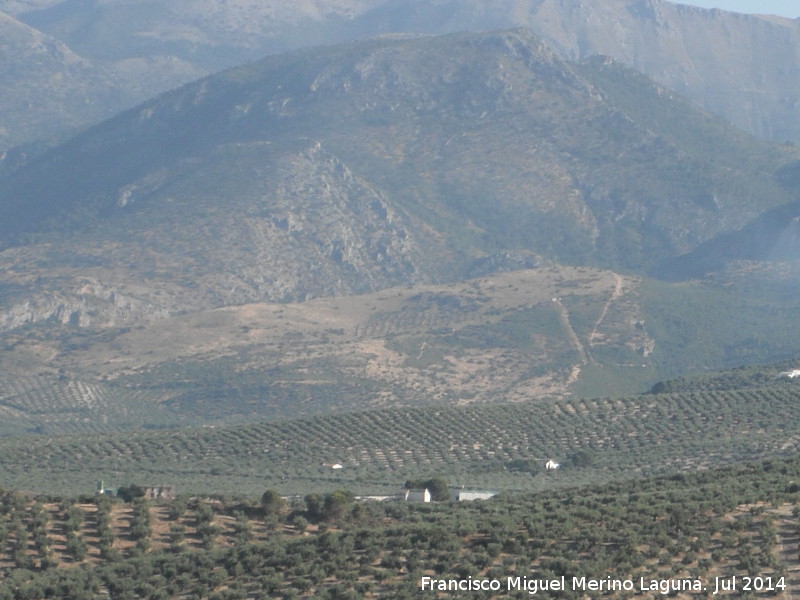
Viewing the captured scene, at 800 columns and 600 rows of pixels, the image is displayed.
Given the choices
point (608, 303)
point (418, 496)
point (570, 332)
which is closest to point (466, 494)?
point (418, 496)

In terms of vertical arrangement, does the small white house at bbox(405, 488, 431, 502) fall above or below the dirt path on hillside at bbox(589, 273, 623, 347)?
below

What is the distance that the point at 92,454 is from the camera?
98500 millimetres

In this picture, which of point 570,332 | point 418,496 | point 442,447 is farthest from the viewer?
point 570,332

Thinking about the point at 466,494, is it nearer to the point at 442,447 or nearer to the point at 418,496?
the point at 418,496

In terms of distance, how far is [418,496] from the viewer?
7094cm

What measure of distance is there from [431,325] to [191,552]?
12110cm

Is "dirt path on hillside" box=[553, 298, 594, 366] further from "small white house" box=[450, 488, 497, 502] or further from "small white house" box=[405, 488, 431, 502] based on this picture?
"small white house" box=[405, 488, 431, 502]

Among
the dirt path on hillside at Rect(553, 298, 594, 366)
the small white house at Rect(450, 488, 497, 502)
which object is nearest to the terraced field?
the small white house at Rect(450, 488, 497, 502)

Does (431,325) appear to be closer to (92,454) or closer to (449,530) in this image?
(92,454)

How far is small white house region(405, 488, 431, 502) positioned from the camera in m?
70.3

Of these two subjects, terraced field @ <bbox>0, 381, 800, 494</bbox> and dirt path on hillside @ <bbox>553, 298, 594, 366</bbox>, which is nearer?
terraced field @ <bbox>0, 381, 800, 494</bbox>

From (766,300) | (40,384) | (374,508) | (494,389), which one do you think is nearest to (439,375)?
(494,389)

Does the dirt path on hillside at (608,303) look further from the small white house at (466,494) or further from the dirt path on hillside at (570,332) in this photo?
the small white house at (466,494)

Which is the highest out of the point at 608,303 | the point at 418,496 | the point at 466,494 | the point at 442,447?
the point at 608,303
